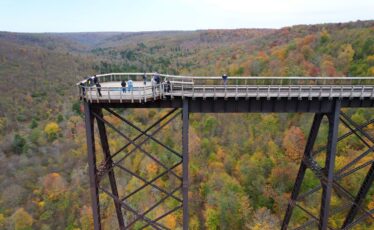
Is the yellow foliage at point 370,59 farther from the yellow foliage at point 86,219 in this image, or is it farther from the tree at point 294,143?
the yellow foliage at point 86,219

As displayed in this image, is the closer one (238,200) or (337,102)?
(337,102)

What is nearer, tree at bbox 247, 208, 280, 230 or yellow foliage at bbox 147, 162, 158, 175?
tree at bbox 247, 208, 280, 230

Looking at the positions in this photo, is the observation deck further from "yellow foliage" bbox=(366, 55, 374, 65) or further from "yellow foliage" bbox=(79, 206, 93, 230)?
"yellow foliage" bbox=(366, 55, 374, 65)

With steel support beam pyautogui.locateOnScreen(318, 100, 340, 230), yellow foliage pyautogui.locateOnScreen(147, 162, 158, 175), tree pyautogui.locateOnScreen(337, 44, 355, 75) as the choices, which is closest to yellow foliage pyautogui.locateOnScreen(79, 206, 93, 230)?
yellow foliage pyautogui.locateOnScreen(147, 162, 158, 175)

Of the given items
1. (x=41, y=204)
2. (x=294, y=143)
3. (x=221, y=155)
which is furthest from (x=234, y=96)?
(x=41, y=204)

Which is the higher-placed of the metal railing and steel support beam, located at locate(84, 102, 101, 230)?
the metal railing

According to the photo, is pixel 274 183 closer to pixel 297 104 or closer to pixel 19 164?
pixel 297 104

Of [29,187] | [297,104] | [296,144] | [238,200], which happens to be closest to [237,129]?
[296,144]
